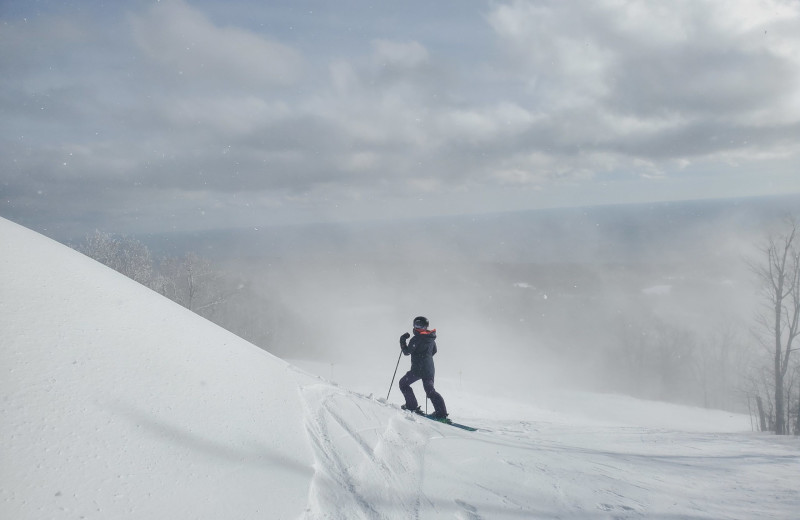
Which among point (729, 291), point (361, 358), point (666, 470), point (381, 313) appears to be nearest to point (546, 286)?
point (729, 291)

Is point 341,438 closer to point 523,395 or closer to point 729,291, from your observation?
point 523,395

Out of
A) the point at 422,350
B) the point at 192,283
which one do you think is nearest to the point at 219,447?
the point at 422,350

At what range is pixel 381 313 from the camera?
276 feet

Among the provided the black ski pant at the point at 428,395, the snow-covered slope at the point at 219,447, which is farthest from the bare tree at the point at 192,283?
the snow-covered slope at the point at 219,447

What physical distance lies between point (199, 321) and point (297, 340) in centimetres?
6009

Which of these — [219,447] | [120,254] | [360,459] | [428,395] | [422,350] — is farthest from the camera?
[120,254]

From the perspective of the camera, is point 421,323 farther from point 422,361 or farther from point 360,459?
point 360,459

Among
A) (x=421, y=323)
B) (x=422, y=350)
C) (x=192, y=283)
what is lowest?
(x=422, y=350)

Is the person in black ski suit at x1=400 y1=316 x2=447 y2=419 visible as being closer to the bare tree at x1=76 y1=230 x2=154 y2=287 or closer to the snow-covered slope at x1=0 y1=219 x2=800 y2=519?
the snow-covered slope at x1=0 y1=219 x2=800 y2=519

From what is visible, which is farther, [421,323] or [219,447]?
[421,323]

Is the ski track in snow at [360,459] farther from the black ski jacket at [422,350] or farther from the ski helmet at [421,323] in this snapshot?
the ski helmet at [421,323]

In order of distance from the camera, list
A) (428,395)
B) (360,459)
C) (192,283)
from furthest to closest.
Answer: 1. (192,283)
2. (428,395)
3. (360,459)

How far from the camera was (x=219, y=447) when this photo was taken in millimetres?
3457

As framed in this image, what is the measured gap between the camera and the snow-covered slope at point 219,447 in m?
2.73
